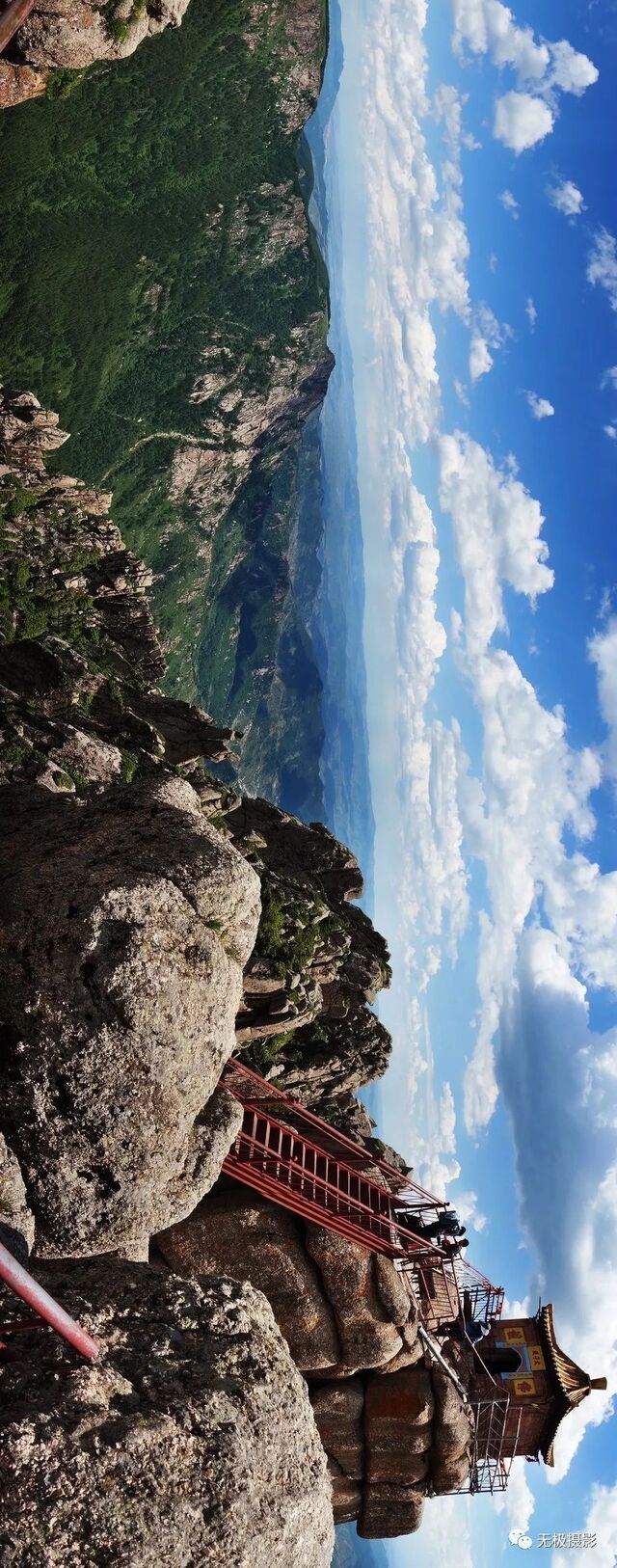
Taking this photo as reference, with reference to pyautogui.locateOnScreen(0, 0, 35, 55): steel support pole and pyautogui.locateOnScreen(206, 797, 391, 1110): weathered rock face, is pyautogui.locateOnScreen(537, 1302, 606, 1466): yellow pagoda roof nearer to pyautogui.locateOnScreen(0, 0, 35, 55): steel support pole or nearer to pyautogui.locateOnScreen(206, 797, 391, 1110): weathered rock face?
pyautogui.locateOnScreen(206, 797, 391, 1110): weathered rock face

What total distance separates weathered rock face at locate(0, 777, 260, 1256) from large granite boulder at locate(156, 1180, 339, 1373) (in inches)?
585

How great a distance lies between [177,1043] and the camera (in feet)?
49.6

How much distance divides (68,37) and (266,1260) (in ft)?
128

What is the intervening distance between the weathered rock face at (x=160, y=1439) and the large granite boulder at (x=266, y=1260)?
16222 mm

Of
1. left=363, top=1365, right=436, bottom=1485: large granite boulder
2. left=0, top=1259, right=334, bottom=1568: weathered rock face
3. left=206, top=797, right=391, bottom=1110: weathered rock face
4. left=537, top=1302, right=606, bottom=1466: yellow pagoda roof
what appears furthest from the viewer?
left=206, top=797, right=391, bottom=1110: weathered rock face

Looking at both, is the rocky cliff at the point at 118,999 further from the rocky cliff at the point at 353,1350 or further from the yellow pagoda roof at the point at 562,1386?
the yellow pagoda roof at the point at 562,1386

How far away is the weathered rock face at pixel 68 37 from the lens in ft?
102

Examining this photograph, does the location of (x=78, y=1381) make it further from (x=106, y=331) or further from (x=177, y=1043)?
(x=106, y=331)

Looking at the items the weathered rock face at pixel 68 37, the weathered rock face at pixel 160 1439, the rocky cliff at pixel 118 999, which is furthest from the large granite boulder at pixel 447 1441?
the weathered rock face at pixel 68 37

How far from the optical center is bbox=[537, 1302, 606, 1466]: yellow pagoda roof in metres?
36.1

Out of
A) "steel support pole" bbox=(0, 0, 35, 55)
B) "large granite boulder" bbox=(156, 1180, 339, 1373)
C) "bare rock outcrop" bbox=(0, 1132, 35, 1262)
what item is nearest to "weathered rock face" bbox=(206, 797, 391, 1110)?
"large granite boulder" bbox=(156, 1180, 339, 1373)

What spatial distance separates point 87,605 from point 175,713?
1151 inches

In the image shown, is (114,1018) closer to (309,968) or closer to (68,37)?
(68,37)

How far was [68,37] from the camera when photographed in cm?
3175
